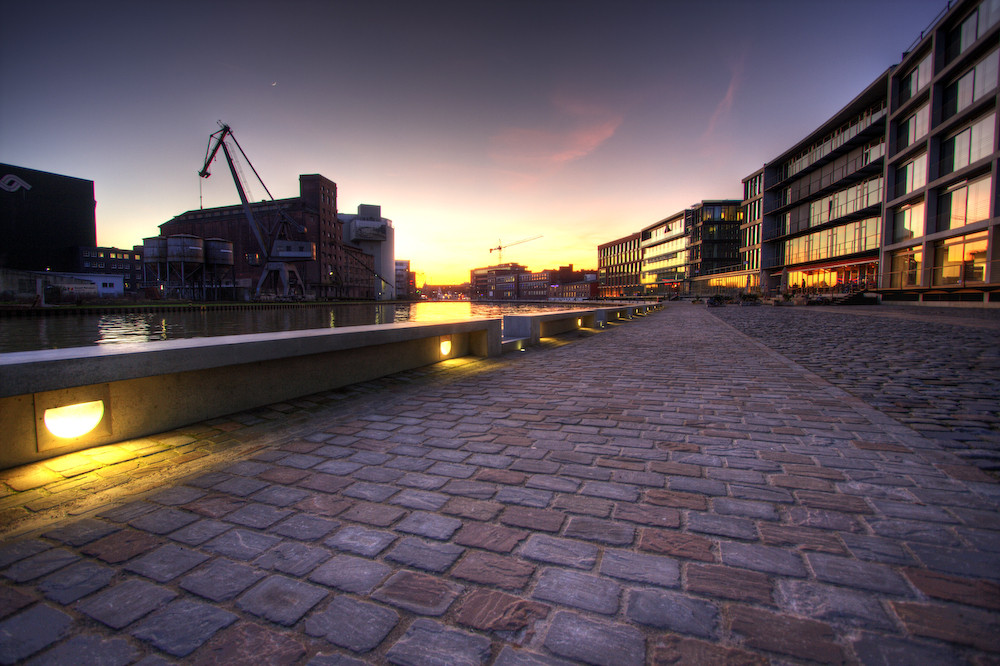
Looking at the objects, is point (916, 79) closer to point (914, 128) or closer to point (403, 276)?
point (914, 128)

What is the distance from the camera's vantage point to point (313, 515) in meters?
2.44

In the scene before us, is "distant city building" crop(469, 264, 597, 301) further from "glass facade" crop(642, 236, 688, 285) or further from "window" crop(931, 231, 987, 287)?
"window" crop(931, 231, 987, 287)

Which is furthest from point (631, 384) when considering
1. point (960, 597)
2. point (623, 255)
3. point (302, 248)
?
point (623, 255)

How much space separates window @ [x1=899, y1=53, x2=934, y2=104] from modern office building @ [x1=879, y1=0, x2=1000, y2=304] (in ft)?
0.21

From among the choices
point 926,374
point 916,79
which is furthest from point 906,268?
point 926,374

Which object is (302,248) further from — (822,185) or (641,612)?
(641,612)

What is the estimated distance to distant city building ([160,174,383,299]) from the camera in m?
84.2

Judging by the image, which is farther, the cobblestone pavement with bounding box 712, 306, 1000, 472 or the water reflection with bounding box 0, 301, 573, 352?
the water reflection with bounding box 0, 301, 573, 352

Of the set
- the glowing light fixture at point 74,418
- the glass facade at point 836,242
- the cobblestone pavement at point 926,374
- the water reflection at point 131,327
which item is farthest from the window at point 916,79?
the glowing light fixture at point 74,418

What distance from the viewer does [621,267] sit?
112812 millimetres

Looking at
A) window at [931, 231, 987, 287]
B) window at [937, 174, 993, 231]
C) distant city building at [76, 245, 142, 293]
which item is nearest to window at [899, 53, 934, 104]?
window at [937, 174, 993, 231]

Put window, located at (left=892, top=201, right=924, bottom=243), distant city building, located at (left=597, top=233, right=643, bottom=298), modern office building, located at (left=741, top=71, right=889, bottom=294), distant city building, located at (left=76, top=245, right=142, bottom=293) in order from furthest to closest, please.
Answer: distant city building, located at (left=597, top=233, right=643, bottom=298) → distant city building, located at (left=76, top=245, right=142, bottom=293) → modern office building, located at (left=741, top=71, right=889, bottom=294) → window, located at (left=892, top=201, right=924, bottom=243)

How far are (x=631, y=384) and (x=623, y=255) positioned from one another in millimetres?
111929

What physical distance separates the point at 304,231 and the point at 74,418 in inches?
3362
